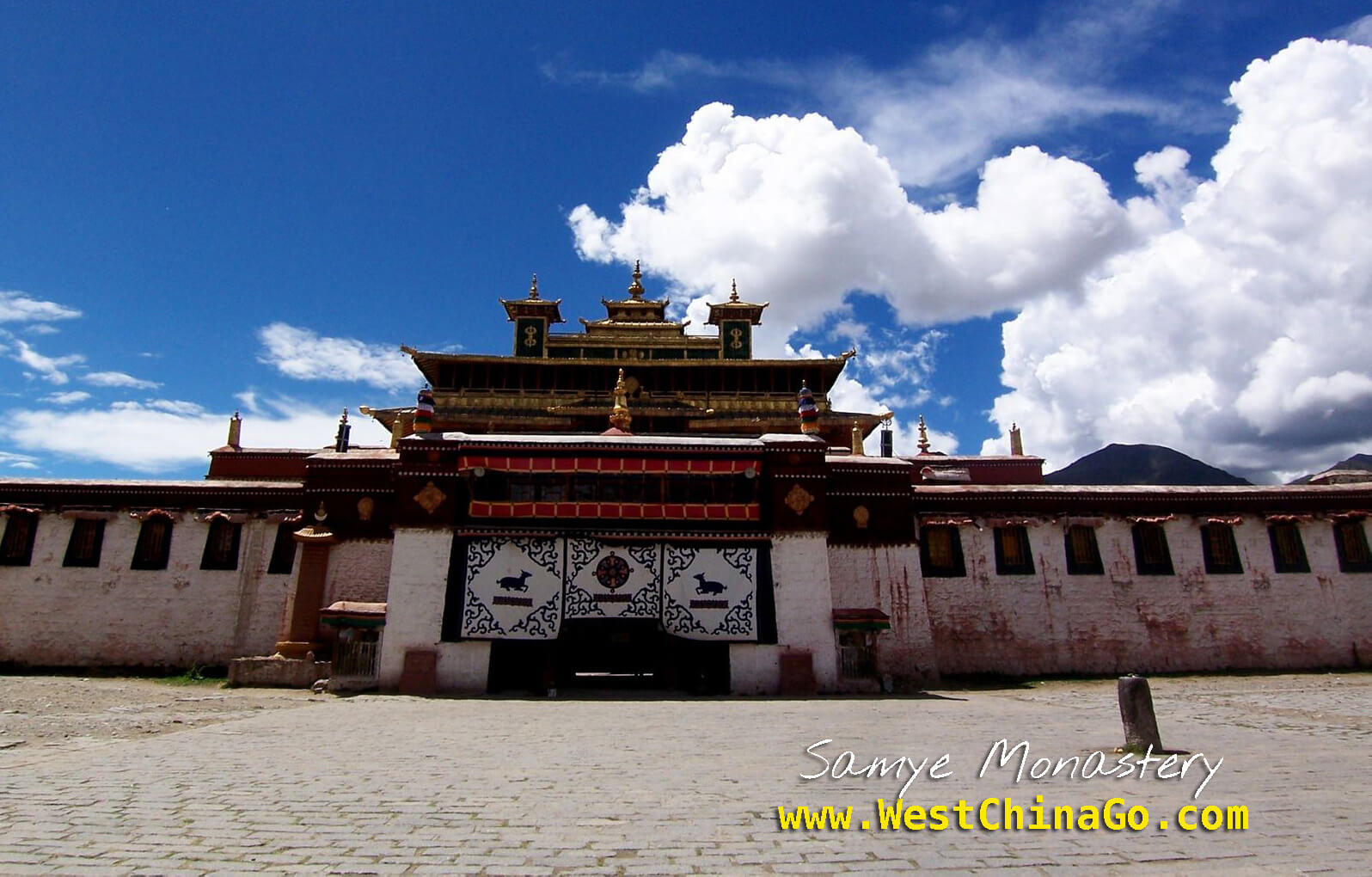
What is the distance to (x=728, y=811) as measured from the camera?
6.93 metres

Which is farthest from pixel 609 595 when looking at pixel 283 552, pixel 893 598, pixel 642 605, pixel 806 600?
pixel 283 552

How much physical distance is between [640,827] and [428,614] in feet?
48.0

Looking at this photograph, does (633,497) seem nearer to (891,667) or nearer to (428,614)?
(428,614)

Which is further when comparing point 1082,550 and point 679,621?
point 1082,550

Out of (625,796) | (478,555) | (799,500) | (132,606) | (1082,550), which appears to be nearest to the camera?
(625,796)

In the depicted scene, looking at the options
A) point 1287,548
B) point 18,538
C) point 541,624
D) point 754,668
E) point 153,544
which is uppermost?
point 18,538

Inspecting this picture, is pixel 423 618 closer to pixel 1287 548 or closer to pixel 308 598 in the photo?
pixel 308 598

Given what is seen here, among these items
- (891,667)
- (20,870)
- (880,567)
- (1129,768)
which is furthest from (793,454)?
(20,870)

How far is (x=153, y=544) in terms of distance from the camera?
23.0 meters

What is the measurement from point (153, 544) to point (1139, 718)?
2537cm

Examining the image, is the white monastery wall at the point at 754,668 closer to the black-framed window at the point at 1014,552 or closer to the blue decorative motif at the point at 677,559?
the blue decorative motif at the point at 677,559

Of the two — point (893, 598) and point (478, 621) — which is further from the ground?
point (893, 598)

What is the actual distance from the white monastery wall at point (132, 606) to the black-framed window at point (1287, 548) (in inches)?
1158

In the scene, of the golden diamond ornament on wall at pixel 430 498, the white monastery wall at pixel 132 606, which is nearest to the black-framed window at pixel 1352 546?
the golden diamond ornament on wall at pixel 430 498
